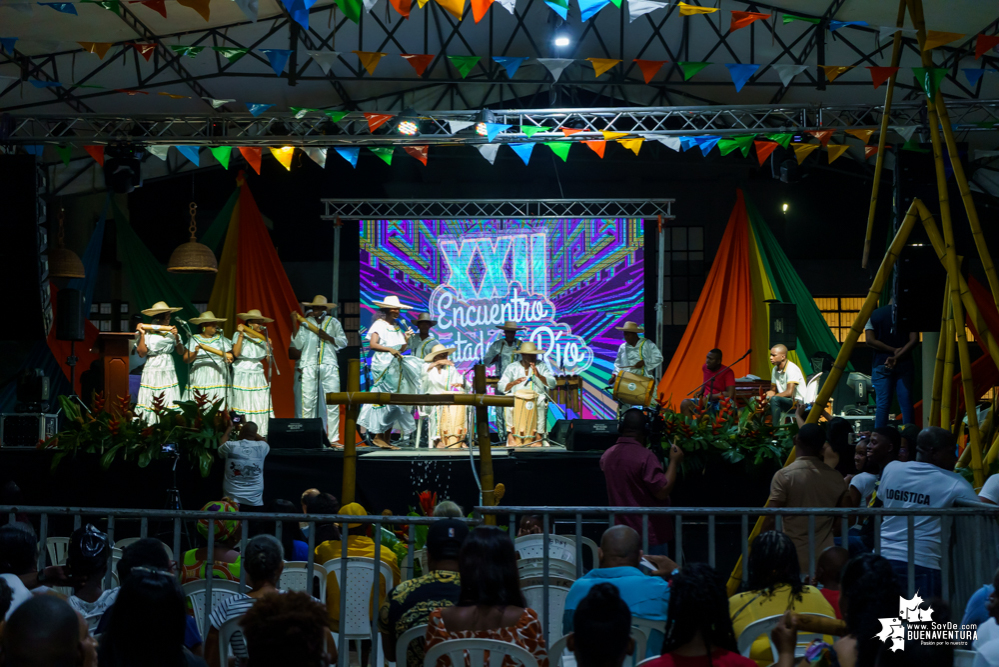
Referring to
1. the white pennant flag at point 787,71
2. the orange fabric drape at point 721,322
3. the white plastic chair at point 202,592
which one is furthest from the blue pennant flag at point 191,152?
the white plastic chair at point 202,592

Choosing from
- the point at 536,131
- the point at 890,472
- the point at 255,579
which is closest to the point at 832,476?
the point at 890,472

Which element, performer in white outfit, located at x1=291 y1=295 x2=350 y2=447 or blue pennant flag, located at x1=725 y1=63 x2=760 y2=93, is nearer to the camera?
blue pennant flag, located at x1=725 y1=63 x2=760 y2=93

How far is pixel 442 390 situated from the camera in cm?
1093

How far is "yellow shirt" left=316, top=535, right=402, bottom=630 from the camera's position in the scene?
3.96 metres

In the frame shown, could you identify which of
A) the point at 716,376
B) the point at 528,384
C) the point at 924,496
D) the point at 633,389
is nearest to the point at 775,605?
the point at 924,496

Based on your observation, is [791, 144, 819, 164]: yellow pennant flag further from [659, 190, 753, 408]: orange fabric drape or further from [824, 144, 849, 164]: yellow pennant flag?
[659, 190, 753, 408]: orange fabric drape

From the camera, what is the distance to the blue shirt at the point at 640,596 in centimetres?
303

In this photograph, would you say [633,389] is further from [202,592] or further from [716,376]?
[202,592]

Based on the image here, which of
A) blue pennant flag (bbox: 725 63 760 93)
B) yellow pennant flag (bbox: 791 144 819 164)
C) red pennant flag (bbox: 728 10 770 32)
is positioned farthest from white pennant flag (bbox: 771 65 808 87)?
yellow pennant flag (bbox: 791 144 819 164)

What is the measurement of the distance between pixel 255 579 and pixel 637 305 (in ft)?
36.1

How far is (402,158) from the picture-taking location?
15031mm

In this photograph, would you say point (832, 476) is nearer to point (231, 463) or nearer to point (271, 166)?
point (231, 463)

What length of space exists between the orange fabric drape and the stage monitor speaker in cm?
591

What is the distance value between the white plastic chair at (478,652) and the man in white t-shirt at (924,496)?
2.01m
